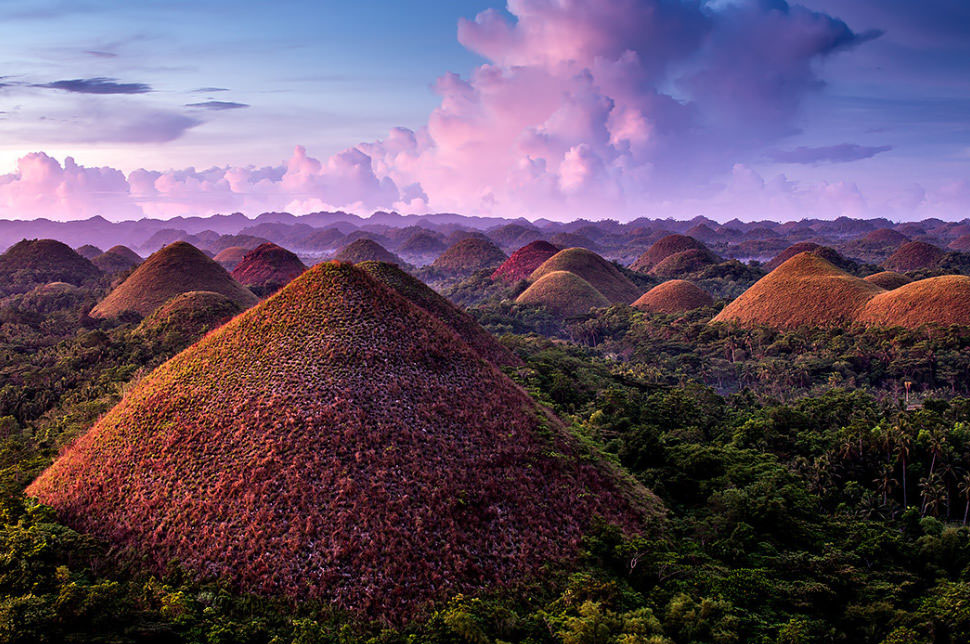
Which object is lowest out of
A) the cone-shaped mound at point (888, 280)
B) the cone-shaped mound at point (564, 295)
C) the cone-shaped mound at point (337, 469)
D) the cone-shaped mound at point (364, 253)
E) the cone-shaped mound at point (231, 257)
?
the cone-shaped mound at point (337, 469)

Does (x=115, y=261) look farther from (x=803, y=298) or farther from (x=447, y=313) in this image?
(x=803, y=298)

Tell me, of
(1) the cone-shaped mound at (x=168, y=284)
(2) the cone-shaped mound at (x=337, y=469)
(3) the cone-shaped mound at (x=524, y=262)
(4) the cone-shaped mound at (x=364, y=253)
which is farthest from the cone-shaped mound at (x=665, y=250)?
(2) the cone-shaped mound at (x=337, y=469)

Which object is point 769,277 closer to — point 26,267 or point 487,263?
point 487,263

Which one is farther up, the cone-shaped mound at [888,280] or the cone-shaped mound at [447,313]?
the cone-shaped mound at [888,280]

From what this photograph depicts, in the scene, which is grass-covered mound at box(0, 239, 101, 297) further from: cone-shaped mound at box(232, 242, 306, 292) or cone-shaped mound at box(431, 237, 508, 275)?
cone-shaped mound at box(431, 237, 508, 275)

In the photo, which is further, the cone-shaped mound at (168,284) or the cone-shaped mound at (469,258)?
the cone-shaped mound at (469,258)

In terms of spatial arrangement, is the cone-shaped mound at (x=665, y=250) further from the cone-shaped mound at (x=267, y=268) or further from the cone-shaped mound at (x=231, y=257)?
the cone-shaped mound at (x=231, y=257)

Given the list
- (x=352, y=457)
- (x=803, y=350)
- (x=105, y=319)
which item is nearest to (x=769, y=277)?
(x=803, y=350)

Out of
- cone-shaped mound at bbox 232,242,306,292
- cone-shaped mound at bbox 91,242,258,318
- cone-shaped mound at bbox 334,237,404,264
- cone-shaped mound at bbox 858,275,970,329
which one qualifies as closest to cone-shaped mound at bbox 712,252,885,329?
cone-shaped mound at bbox 858,275,970,329

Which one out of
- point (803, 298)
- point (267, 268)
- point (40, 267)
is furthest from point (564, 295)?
point (40, 267)
